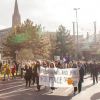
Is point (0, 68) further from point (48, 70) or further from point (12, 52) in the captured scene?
point (12, 52)

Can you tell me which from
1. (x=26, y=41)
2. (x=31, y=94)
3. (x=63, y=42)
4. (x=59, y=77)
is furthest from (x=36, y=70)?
(x=63, y=42)

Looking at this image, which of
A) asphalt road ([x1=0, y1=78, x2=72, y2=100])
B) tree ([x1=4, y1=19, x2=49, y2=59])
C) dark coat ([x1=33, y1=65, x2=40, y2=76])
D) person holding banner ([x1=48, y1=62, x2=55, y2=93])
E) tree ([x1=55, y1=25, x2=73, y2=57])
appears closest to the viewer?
asphalt road ([x1=0, y1=78, x2=72, y2=100])

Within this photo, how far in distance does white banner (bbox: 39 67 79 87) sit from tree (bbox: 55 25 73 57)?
6261 cm

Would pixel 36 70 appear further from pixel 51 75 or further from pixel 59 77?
pixel 59 77

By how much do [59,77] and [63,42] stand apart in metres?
66.5

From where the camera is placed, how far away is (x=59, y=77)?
2177 cm

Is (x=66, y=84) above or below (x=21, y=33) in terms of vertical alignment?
below

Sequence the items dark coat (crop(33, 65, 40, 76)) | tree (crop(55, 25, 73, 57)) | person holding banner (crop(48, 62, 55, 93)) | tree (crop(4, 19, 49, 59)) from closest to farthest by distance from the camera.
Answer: person holding banner (crop(48, 62, 55, 93))
dark coat (crop(33, 65, 40, 76))
tree (crop(4, 19, 49, 59))
tree (crop(55, 25, 73, 57))

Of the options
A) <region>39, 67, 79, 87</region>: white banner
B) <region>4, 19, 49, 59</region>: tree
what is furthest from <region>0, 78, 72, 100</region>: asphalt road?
<region>4, 19, 49, 59</region>: tree

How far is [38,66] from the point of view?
2298 centimetres

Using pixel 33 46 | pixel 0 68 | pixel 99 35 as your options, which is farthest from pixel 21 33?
pixel 99 35

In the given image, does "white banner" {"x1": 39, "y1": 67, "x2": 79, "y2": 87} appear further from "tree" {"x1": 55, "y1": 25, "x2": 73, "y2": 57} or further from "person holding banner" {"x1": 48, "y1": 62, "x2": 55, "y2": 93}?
"tree" {"x1": 55, "y1": 25, "x2": 73, "y2": 57}

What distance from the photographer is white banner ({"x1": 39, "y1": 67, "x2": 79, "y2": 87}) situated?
69.8 feet

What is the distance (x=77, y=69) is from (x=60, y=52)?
64835mm
